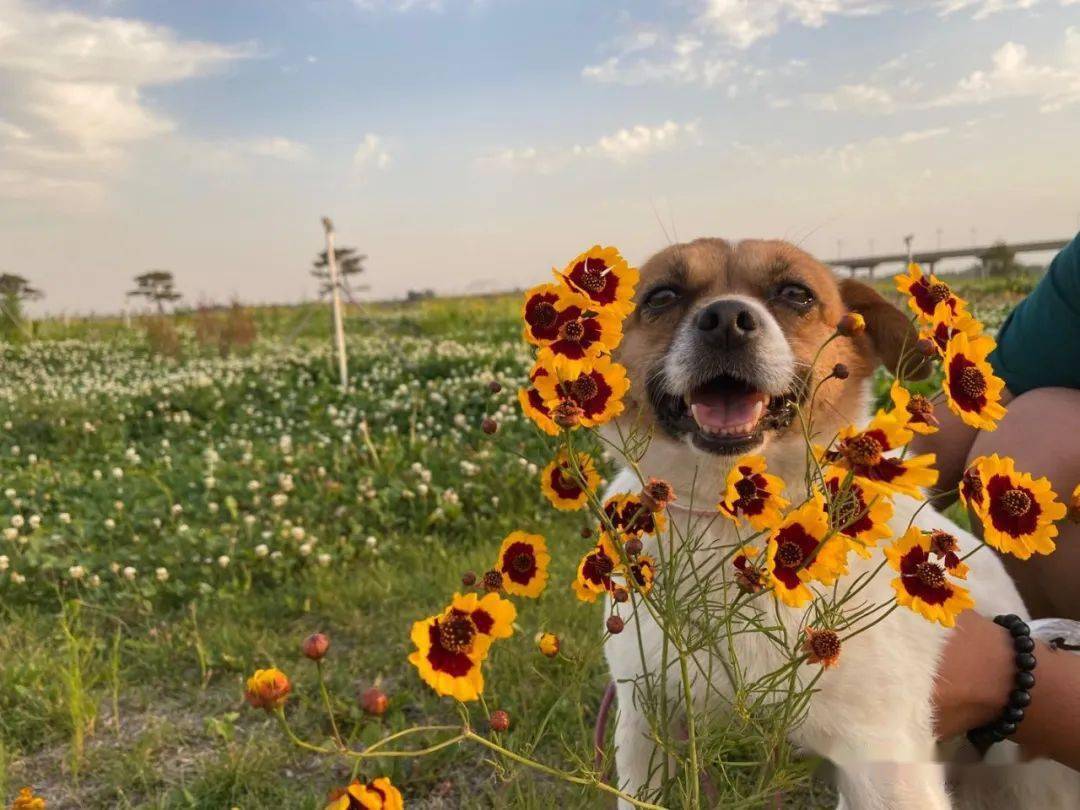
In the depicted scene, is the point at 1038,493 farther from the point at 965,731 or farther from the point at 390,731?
the point at 390,731

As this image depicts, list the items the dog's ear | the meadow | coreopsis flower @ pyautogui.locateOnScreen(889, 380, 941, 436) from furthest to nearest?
1. the meadow
2. the dog's ear
3. coreopsis flower @ pyautogui.locateOnScreen(889, 380, 941, 436)

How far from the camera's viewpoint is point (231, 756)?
2.82 meters

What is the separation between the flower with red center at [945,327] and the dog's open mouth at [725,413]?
0.58m

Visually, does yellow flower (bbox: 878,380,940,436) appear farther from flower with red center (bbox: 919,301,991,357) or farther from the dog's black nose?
the dog's black nose

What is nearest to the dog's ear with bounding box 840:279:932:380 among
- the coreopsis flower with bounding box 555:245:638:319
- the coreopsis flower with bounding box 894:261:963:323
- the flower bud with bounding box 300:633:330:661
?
the coreopsis flower with bounding box 894:261:963:323

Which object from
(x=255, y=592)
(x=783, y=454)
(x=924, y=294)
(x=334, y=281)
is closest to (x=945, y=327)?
(x=924, y=294)

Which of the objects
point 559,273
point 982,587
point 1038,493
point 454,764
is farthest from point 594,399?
point 454,764

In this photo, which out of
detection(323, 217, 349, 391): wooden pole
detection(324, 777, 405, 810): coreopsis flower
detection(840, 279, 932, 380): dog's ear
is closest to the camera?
detection(324, 777, 405, 810): coreopsis flower

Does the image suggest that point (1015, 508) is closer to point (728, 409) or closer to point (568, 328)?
point (568, 328)

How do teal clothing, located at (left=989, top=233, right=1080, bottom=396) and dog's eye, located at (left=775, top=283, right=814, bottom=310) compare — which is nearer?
dog's eye, located at (left=775, top=283, right=814, bottom=310)

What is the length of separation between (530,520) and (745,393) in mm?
3161

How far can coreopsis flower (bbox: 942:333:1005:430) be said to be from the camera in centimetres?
122

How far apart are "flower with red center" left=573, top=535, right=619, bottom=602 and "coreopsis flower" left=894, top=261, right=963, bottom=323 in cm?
65

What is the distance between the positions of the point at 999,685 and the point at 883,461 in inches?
39.3
